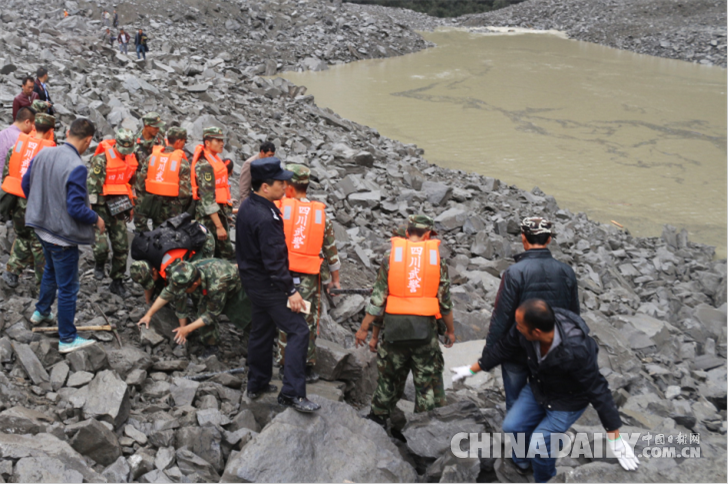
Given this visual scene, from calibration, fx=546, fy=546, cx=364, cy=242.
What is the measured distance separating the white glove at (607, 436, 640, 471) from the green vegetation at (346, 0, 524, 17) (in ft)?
237

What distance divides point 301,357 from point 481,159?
13029 mm

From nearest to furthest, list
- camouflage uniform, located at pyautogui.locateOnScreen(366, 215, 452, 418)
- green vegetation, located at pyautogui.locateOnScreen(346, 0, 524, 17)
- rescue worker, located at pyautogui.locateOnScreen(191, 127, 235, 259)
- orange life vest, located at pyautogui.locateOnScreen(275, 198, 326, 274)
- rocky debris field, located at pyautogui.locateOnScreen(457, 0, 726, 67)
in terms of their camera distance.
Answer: camouflage uniform, located at pyautogui.locateOnScreen(366, 215, 452, 418) < orange life vest, located at pyautogui.locateOnScreen(275, 198, 326, 274) < rescue worker, located at pyautogui.locateOnScreen(191, 127, 235, 259) < rocky debris field, located at pyautogui.locateOnScreen(457, 0, 726, 67) < green vegetation, located at pyautogui.locateOnScreen(346, 0, 524, 17)

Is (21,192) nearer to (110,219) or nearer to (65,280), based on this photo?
(110,219)

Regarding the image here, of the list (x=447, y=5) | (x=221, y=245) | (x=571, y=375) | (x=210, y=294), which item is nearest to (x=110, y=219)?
(x=221, y=245)

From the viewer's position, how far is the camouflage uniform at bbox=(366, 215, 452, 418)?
3.90m

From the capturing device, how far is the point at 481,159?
1566 cm

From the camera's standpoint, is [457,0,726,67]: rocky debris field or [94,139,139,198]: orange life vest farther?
[457,0,726,67]: rocky debris field

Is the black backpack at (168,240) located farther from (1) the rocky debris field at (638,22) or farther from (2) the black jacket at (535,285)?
(1) the rocky debris field at (638,22)

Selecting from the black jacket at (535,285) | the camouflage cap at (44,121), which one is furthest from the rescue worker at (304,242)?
the camouflage cap at (44,121)

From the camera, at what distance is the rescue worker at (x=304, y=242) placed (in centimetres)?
422

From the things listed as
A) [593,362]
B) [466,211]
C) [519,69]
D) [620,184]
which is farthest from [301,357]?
[519,69]

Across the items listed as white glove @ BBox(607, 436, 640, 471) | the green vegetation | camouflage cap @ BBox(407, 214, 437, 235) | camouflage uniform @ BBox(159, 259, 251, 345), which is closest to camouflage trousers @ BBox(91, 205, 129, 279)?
camouflage uniform @ BBox(159, 259, 251, 345)

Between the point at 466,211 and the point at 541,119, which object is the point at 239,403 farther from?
the point at 541,119

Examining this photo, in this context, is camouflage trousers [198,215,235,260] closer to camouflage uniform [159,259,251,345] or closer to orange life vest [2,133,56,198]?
camouflage uniform [159,259,251,345]
